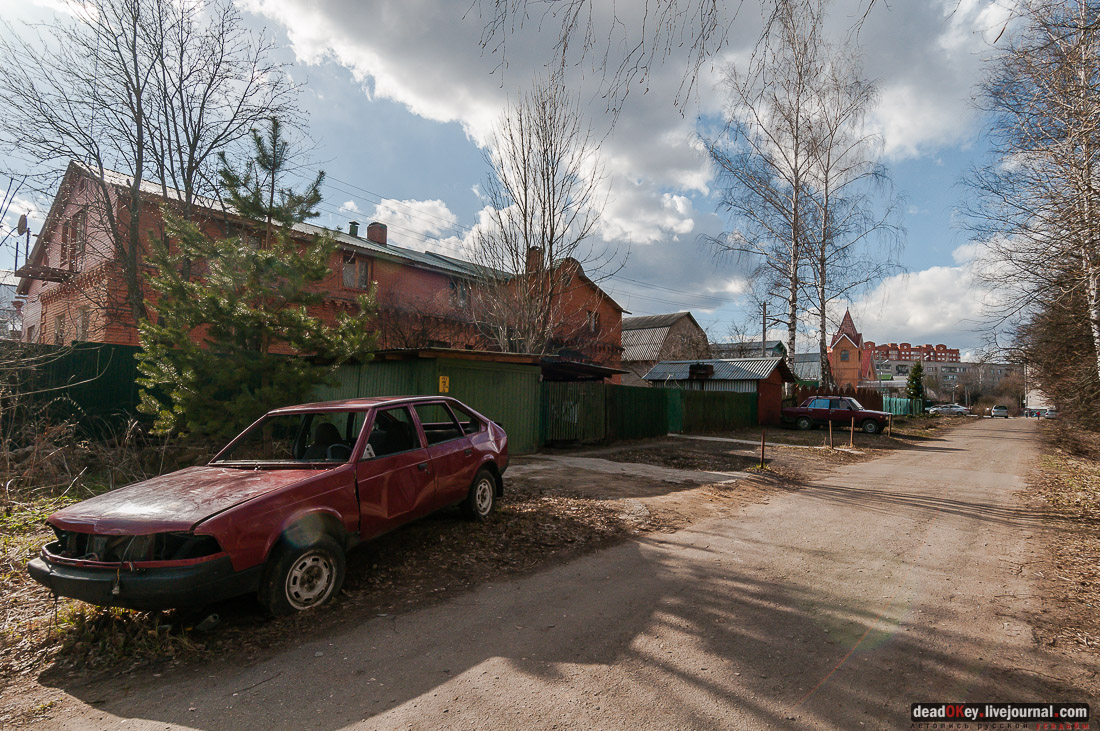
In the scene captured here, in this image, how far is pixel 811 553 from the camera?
6.07m

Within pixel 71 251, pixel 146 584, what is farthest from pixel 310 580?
pixel 71 251

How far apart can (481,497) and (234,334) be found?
19.4ft

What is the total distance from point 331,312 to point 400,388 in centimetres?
1255

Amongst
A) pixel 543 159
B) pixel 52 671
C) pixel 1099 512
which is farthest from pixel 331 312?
pixel 1099 512

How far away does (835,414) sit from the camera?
2642 cm

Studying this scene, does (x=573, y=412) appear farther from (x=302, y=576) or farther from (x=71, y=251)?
(x=71, y=251)

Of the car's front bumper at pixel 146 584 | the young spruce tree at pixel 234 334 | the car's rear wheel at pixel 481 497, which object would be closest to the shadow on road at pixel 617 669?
the car's front bumper at pixel 146 584

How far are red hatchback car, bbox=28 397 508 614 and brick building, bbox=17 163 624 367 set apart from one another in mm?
5836

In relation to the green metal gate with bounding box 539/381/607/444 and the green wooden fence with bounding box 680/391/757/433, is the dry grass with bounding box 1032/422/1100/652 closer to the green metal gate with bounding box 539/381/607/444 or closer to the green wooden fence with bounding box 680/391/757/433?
the green metal gate with bounding box 539/381/607/444

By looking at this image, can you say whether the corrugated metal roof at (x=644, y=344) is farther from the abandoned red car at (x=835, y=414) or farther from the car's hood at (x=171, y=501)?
the car's hood at (x=171, y=501)

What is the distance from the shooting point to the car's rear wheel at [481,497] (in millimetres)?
6617

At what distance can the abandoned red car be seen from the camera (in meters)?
25.9

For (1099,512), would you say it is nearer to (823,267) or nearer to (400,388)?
(400,388)

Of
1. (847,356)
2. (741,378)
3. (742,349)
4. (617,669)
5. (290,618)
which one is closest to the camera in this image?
(617,669)
